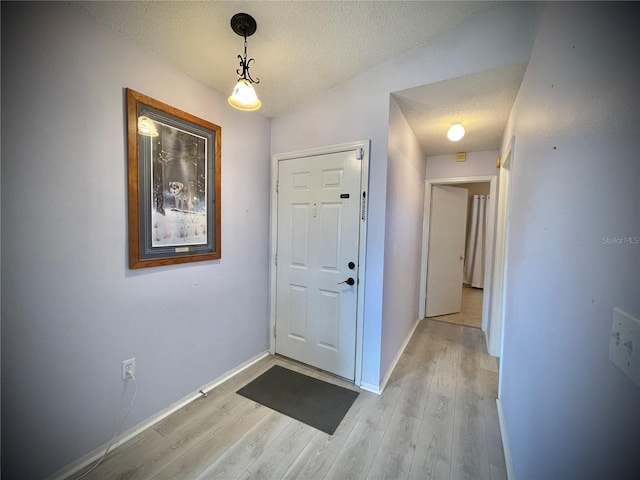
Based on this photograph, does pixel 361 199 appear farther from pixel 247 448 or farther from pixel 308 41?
pixel 247 448

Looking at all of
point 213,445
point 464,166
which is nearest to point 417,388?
point 213,445

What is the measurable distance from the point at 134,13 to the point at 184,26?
0.23 m

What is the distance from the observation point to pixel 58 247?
124cm

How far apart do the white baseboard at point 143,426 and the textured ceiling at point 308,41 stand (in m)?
2.35

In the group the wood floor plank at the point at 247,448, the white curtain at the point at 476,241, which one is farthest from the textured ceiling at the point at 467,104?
the white curtain at the point at 476,241

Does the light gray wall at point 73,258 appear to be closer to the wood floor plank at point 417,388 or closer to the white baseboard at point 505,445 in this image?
the wood floor plank at point 417,388

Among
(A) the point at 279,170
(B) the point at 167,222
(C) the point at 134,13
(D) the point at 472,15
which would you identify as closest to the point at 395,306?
(A) the point at 279,170

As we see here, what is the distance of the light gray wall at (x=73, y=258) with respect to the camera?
3.67 ft

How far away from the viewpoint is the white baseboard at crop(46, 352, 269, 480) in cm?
132

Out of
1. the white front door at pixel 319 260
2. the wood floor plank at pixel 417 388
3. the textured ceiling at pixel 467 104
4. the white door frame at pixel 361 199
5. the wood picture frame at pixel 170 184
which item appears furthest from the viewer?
the white front door at pixel 319 260

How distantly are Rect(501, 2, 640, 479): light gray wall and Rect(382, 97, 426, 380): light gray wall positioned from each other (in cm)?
89

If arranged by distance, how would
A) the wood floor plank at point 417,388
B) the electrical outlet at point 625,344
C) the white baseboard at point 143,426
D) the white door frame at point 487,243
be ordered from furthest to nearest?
the white door frame at point 487,243 < the wood floor plank at point 417,388 < the white baseboard at point 143,426 < the electrical outlet at point 625,344

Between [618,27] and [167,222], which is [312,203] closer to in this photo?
[167,222]

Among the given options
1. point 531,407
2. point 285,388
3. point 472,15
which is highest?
point 472,15
